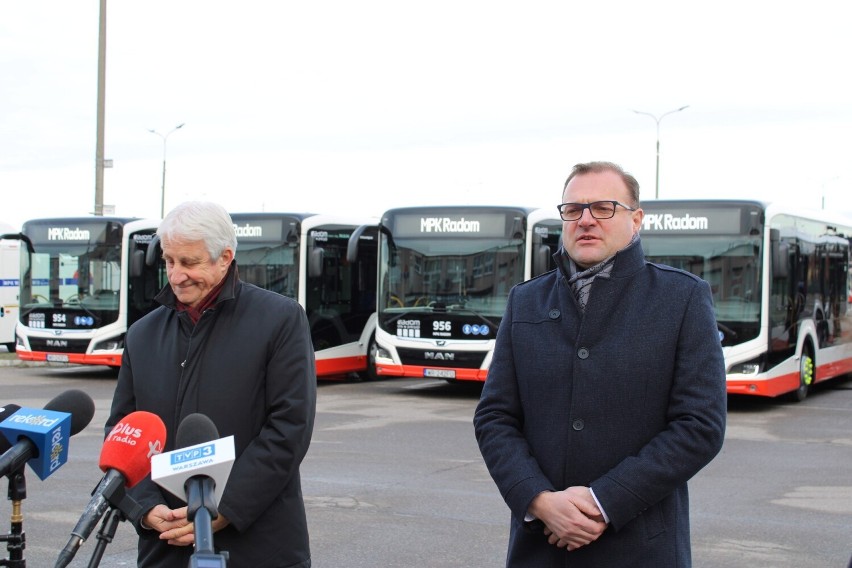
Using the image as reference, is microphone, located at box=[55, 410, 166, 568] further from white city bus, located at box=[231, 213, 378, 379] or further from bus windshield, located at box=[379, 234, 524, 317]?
white city bus, located at box=[231, 213, 378, 379]

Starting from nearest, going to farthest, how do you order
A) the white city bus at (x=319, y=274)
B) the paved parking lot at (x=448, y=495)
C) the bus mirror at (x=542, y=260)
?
1. the paved parking lot at (x=448, y=495)
2. the bus mirror at (x=542, y=260)
3. the white city bus at (x=319, y=274)

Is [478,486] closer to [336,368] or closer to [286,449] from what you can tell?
[286,449]

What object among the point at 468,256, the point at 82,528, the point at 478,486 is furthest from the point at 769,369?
the point at 82,528

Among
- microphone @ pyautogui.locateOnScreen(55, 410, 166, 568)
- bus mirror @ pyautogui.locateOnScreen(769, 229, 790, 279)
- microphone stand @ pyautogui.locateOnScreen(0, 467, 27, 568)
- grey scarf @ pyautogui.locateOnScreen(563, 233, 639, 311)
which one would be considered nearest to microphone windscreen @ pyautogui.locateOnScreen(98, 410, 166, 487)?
microphone @ pyautogui.locateOnScreen(55, 410, 166, 568)

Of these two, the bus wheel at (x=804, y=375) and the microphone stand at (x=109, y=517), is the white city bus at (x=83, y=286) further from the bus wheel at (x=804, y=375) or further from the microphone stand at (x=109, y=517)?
the microphone stand at (x=109, y=517)

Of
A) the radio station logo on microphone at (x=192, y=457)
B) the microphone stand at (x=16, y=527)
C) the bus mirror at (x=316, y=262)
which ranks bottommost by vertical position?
the microphone stand at (x=16, y=527)

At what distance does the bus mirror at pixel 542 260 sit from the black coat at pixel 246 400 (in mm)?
12306

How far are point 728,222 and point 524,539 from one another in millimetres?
12308

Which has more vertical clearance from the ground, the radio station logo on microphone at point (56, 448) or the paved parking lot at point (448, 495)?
the radio station logo on microphone at point (56, 448)

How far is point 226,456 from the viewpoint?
2.29 metres

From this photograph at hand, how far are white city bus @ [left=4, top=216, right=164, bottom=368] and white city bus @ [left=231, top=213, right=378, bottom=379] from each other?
186cm

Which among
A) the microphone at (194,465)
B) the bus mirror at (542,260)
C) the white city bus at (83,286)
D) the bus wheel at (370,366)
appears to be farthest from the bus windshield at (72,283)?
the microphone at (194,465)

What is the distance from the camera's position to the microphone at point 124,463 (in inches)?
102

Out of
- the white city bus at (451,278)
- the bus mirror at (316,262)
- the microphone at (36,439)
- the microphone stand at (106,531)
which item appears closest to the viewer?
the microphone stand at (106,531)
